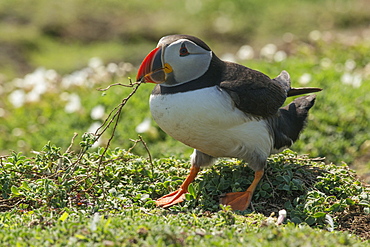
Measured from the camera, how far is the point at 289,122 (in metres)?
4.73

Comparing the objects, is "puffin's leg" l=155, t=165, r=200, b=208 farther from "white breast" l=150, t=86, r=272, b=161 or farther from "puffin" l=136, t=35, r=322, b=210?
"white breast" l=150, t=86, r=272, b=161

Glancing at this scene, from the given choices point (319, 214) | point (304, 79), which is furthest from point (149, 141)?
point (319, 214)

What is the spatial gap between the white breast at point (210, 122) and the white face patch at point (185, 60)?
170 millimetres

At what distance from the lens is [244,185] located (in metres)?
4.41

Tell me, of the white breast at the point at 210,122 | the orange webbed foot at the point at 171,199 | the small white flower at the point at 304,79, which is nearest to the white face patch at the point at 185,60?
the white breast at the point at 210,122

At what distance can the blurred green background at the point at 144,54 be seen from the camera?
695cm

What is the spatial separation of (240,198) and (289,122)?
3.36ft

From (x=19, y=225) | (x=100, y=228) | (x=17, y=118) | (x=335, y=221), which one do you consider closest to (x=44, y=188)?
(x=19, y=225)

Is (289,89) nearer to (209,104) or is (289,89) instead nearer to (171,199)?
(209,104)

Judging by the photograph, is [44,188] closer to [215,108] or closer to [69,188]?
[69,188]

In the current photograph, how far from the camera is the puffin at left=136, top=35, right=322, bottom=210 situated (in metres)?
3.88

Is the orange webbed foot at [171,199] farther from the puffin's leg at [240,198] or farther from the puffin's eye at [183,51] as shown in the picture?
the puffin's eye at [183,51]

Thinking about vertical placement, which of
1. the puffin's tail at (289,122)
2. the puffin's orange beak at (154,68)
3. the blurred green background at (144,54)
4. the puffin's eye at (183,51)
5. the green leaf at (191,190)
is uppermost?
the puffin's eye at (183,51)

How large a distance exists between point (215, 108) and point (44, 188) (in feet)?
4.62
